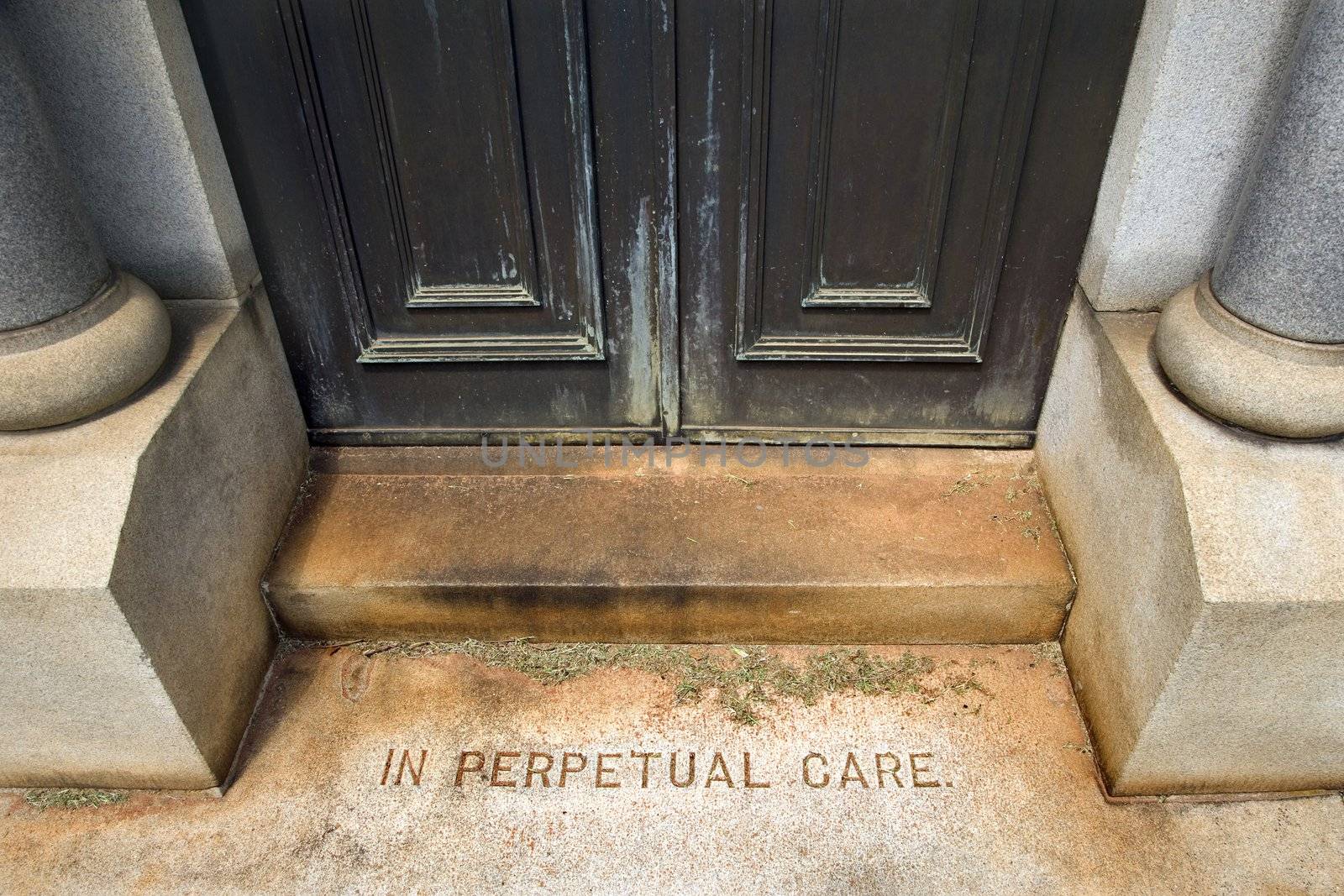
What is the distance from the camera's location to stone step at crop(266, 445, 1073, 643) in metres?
2.72

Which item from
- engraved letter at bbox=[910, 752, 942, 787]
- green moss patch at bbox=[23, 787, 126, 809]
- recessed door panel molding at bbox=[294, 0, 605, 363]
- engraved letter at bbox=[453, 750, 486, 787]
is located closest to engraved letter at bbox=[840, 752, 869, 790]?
engraved letter at bbox=[910, 752, 942, 787]

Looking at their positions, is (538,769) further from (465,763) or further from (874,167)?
(874,167)

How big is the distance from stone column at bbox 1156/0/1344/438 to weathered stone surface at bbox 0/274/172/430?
2569 millimetres

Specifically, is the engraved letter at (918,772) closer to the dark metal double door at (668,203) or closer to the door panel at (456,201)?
the dark metal double door at (668,203)

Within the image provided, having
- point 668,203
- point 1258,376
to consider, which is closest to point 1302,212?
point 1258,376

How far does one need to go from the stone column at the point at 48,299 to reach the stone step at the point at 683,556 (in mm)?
796

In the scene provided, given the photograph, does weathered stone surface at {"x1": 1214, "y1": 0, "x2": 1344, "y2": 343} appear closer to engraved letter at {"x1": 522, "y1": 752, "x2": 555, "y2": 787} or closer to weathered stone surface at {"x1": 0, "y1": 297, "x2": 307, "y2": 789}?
engraved letter at {"x1": 522, "y1": 752, "x2": 555, "y2": 787}

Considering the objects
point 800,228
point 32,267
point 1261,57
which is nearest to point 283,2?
point 32,267

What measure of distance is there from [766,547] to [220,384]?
5.41ft

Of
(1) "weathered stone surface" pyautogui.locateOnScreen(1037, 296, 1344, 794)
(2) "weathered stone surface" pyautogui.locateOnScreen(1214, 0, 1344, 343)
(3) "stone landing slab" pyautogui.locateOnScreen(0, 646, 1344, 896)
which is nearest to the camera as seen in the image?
(2) "weathered stone surface" pyautogui.locateOnScreen(1214, 0, 1344, 343)

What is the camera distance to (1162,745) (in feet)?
7.57

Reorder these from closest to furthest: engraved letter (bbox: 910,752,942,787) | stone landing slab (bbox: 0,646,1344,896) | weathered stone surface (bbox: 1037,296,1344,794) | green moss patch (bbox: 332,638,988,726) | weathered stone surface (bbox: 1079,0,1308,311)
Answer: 1. weathered stone surface (bbox: 1037,296,1344,794)
2. weathered stone surface (bbox: 1079,0,1308,311)
3. stone landing slab (bbox: 0,646,1344,896)
4. engraved letter (bbox: 910,752,942,787)
5. green moss patch (bbox: 332,638,988,726)

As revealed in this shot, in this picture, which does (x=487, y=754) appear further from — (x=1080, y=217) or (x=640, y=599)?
(x=1080, y=217)

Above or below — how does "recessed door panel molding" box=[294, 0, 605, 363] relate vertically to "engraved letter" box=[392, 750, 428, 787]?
above
